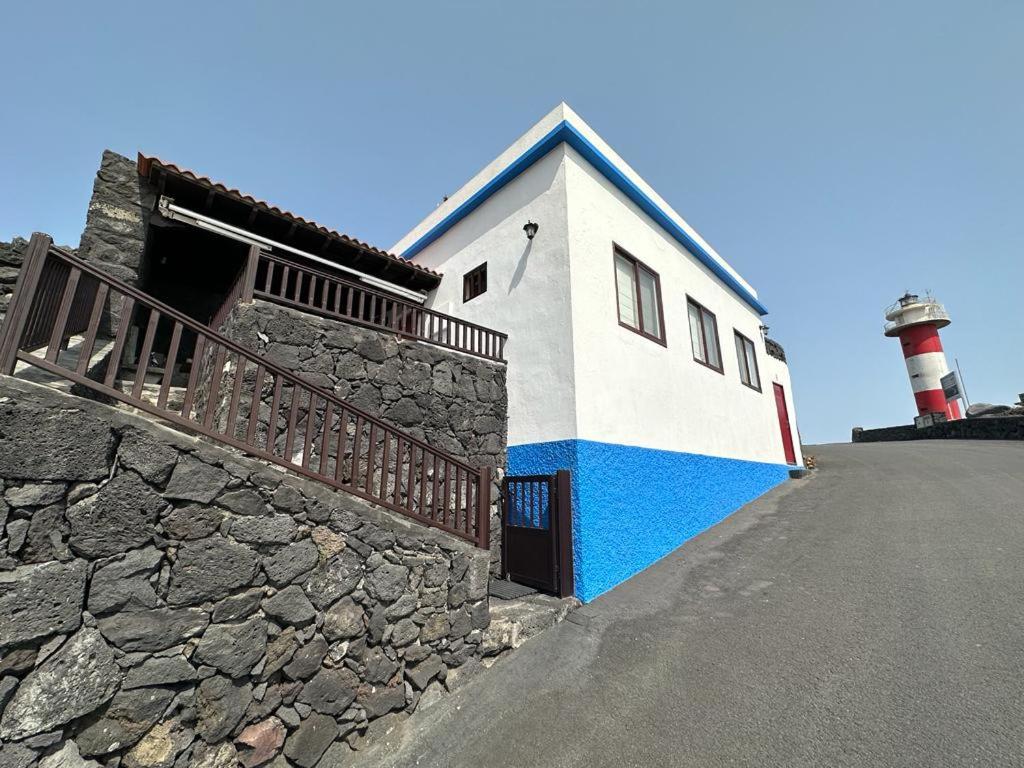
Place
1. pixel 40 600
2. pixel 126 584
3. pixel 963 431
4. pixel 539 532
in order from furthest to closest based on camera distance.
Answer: pixel 963 431, pixel 539 532, pixel 126 584, pixel 40 600

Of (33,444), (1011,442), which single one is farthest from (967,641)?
(1011,442)

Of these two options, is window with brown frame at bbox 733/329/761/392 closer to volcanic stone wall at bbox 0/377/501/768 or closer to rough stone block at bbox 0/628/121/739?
volcanic stone wall at bbox 0/377/501/768

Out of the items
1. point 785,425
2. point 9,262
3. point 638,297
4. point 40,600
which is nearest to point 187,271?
point 9,262

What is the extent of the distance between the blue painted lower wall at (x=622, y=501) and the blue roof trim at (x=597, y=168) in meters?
4.78

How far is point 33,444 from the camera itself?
230cm

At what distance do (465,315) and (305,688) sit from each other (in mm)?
6189

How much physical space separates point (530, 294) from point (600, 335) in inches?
52.1

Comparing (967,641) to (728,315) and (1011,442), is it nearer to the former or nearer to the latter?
(728,315)

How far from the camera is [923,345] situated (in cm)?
2606

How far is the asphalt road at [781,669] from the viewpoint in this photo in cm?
285

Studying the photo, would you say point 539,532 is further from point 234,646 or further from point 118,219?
point 118,219

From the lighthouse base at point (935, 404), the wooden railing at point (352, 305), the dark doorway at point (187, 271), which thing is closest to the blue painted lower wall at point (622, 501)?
the wooden railing at point (352, 305)

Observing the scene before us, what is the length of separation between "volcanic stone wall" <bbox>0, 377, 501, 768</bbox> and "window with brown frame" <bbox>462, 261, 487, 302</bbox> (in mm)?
5308

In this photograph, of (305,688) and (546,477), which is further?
(546,477)
